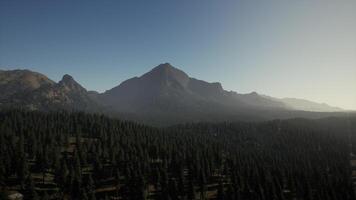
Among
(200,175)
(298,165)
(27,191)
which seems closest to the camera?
Result: (27,191)

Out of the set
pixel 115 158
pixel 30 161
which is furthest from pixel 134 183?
pixel 30 161

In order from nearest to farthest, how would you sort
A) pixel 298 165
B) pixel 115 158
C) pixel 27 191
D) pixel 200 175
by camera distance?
1. pixel 27 191
2. pixel 200 175
3. pixel 115 158
4. pixel 298 165

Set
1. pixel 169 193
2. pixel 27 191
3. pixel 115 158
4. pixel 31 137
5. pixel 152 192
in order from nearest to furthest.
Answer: pixel 27 191, pixel 169 193, pixel 152 192, pixel 115 158, pixel 31 137

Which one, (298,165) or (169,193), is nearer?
(169,193)

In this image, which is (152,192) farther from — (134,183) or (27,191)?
(27,191)

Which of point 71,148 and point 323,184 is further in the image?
point 71,148

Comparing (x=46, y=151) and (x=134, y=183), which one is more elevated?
(x=46, y=151)

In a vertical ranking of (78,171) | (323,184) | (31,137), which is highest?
(31,137)

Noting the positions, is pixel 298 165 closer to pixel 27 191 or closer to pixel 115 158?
pixel 115 158

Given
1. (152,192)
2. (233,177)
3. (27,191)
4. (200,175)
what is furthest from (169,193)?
(27,191)
